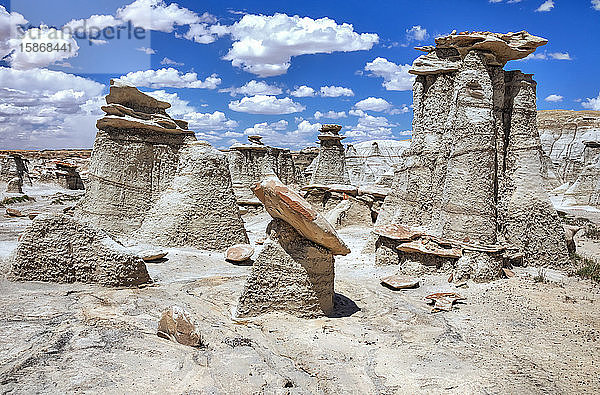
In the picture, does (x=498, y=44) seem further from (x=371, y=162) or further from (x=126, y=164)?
(x=371, y=162)

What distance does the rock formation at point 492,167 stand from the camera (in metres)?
8.55

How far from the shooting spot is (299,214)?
5.43m

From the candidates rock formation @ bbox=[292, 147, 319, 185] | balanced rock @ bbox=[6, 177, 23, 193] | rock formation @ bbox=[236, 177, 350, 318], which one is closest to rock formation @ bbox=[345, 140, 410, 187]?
rock formation @ bbox=[292, 147, 319, 185]

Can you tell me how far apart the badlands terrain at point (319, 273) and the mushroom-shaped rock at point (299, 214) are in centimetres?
3

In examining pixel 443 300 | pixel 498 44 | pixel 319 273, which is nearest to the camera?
pixel 319 273

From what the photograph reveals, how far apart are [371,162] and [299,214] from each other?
37779 millimetres

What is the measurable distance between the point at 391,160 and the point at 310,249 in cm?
3871

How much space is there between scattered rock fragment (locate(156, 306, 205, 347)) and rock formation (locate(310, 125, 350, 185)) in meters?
18.4

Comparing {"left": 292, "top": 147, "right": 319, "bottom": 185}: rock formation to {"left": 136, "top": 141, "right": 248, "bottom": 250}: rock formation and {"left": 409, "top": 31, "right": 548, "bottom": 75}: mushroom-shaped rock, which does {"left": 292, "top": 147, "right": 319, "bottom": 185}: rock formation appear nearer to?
{"left": 136, "top": 141, "right": 248, "bottom": 250}: rock formation

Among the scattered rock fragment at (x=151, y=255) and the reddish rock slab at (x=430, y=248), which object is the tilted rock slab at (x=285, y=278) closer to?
the reddish rock slab at (x=430, y=248)

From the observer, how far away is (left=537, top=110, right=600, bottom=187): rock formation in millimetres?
36750

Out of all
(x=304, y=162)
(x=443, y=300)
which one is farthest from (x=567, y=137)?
(x=443, y=300)

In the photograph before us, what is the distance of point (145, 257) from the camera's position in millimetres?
8500

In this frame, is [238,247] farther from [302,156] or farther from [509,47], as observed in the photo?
[302,156]
